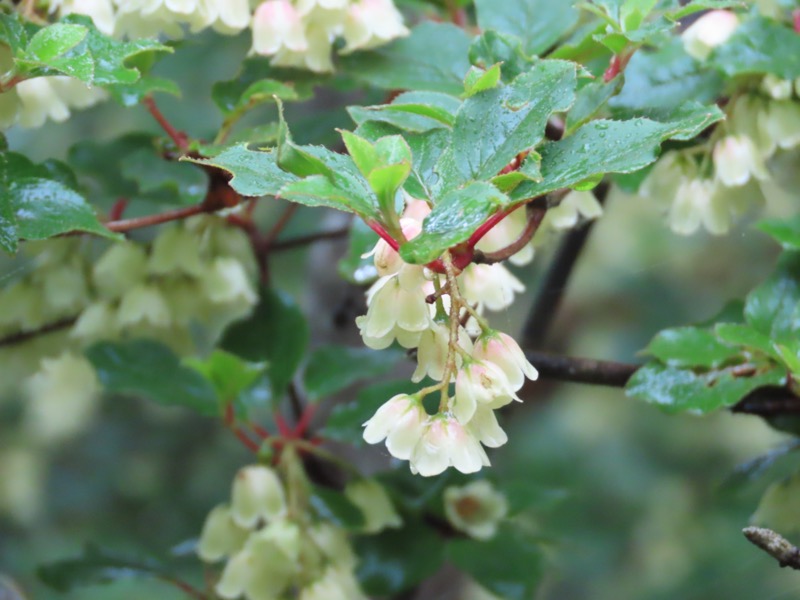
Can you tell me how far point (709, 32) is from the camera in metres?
0.82

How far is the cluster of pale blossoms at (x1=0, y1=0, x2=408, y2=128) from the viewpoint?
2.51 ft

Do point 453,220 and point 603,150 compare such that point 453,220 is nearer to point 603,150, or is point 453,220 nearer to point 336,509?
point 603,150

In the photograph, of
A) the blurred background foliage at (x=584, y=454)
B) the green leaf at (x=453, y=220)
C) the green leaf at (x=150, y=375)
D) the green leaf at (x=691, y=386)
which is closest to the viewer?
the green leaf at (x=453, y=220)

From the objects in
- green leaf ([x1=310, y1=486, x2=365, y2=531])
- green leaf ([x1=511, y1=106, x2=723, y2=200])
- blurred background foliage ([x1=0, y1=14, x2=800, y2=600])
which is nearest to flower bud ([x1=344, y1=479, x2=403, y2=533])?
green leaf ([x1=310, y1=486, x2=365, y2=531])

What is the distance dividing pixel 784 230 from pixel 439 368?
37cm

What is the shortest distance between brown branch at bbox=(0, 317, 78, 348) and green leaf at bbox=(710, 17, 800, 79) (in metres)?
0.68

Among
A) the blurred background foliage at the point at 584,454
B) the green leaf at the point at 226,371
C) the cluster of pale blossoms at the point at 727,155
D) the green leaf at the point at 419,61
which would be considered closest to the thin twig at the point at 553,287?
the cluster of pale blossoms at the point at 727,155

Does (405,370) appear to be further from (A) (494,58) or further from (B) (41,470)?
(B) (41,470)

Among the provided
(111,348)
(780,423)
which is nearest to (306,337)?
(111,348)

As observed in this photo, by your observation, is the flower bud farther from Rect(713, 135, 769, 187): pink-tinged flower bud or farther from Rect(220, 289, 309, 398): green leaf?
Rect(713, 135, 769, 187): pink-tinged flower bud

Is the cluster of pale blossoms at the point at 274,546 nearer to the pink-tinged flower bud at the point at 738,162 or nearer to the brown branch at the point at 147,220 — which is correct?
the brown branch at the point at 147,220

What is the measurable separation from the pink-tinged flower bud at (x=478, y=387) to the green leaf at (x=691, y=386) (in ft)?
0.88

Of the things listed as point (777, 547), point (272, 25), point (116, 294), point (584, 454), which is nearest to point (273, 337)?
point (116, 294)

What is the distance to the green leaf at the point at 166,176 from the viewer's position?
36.0 inches
